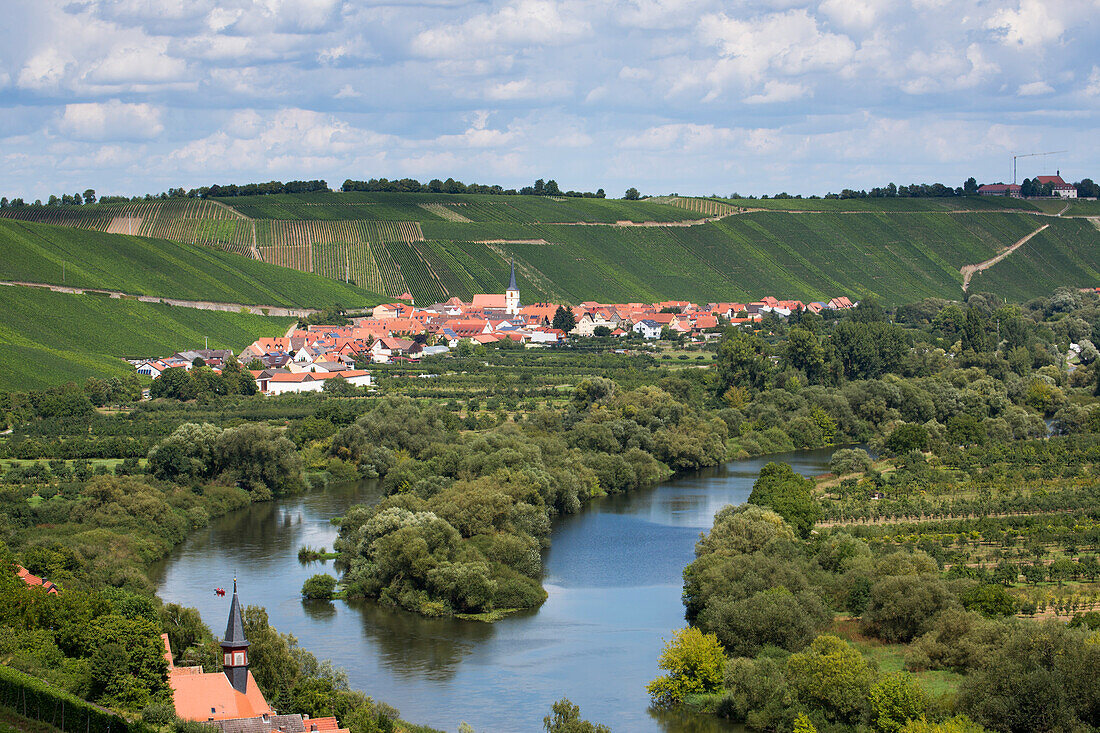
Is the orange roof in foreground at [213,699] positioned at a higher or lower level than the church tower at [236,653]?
lower

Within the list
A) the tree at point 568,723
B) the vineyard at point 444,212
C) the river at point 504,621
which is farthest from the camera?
the vineyard at point 444,212

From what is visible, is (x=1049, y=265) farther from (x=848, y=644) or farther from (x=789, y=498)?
(x=848, y=644)

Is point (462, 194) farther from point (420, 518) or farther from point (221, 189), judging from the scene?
point (420, 518)

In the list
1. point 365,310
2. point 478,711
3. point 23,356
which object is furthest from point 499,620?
point 365,310

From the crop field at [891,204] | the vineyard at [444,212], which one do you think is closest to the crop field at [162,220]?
the vineyard at [444,212]

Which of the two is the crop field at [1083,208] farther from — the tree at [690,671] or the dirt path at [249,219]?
the tree at [690,671]

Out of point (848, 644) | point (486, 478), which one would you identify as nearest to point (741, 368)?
point (486, 478)

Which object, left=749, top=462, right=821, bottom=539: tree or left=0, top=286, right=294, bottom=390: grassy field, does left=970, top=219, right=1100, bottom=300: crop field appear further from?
left=749, top=462, right=821, bottom=539: tree
